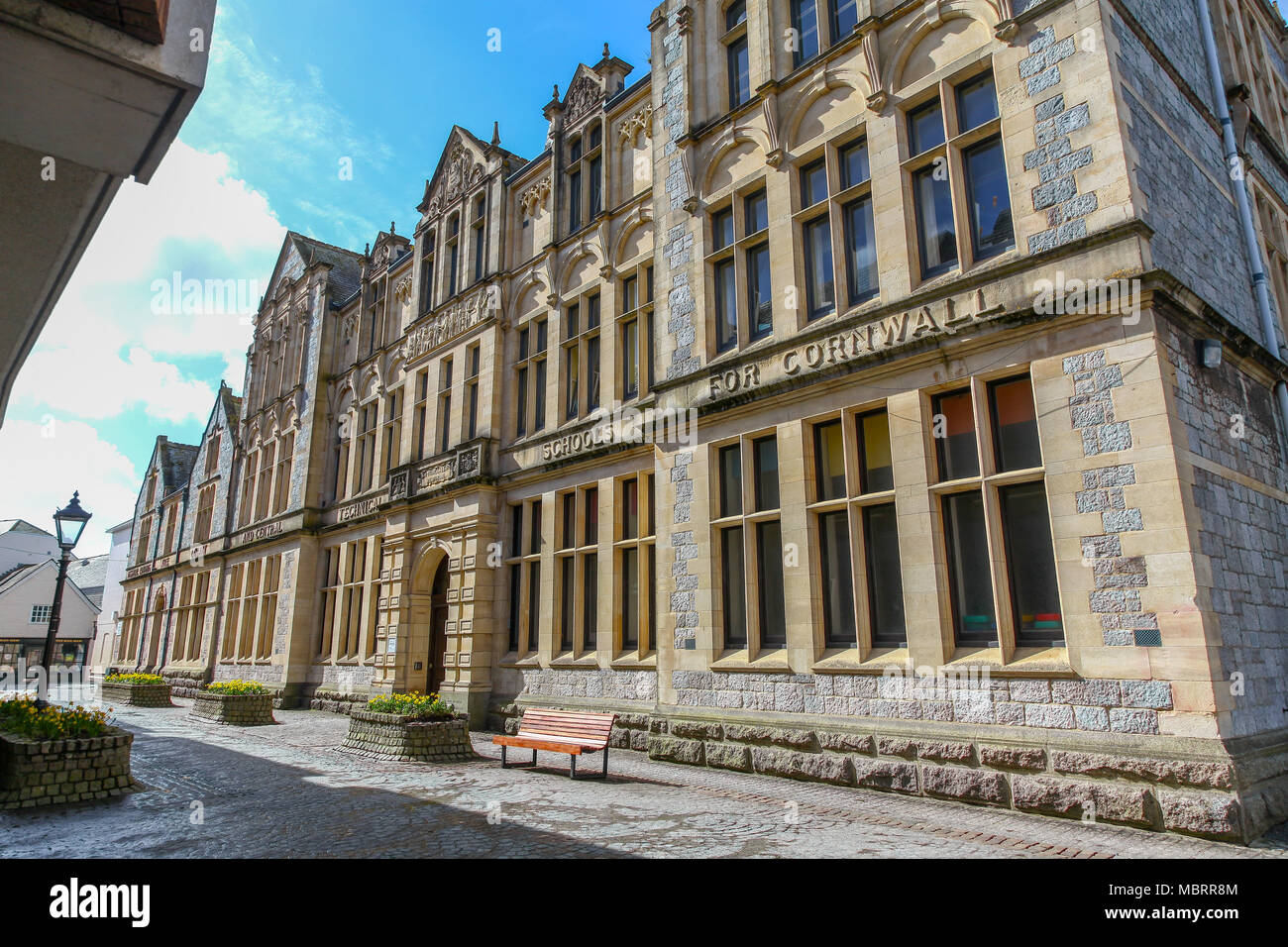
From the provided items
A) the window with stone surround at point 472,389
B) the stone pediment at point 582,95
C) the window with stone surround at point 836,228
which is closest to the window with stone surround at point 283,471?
the window with stone surround at point 472,389

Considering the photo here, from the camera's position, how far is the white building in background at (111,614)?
44688mm

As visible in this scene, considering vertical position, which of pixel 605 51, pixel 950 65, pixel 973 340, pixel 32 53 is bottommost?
pixel 32 53

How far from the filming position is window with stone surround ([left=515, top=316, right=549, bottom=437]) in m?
18.7

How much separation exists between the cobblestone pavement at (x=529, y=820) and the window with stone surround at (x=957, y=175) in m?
6.97

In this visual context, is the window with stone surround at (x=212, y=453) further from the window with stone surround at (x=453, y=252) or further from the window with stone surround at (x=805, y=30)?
the window with stone surround at (x=805, y=30)

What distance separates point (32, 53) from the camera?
10.2 ft

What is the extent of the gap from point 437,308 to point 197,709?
13.5 metres

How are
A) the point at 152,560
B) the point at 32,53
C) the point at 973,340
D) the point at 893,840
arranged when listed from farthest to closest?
the point at 152,560, the point at 973,340, the point at 893,840, the point at 32,53

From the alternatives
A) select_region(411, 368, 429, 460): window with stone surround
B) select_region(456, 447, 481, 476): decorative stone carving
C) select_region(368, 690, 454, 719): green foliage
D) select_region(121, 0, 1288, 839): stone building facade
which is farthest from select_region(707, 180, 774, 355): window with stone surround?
select_region(411, 368, 429, 460): window with stone surround

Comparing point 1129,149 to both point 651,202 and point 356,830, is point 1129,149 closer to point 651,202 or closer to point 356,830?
point 651,202

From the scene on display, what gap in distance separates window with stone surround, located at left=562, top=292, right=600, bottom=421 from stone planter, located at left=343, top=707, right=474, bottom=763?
741 cm

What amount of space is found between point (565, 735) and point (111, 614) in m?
47.6
